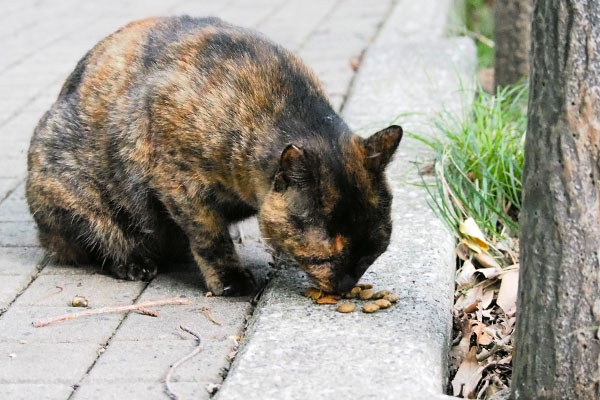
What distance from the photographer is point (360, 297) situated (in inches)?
139

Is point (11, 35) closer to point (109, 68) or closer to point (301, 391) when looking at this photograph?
point (109, 68)

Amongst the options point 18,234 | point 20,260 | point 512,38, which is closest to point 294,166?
point 20,260

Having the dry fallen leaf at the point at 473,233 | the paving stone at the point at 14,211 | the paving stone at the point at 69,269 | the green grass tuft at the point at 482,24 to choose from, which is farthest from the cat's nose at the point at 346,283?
the green grass tuft at the point at 482,24

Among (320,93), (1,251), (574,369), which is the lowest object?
(1,251)

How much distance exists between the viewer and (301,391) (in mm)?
2818

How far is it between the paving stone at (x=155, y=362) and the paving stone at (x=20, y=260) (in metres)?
0.99

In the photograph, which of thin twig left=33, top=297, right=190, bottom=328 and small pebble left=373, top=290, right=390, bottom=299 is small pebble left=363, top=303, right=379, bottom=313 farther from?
thin twig left=33, top=297, right=190, bottom=328

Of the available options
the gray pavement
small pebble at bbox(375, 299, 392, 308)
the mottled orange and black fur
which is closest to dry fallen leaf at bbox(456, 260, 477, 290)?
small pebble at bbox(375, 299, 392, 308)

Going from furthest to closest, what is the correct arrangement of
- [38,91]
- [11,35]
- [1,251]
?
[11,35] < [38,91] < [1,251]

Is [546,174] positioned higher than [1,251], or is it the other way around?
[546,174]

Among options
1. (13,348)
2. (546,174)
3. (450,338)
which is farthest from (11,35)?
(546,174)

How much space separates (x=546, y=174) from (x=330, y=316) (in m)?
1.17

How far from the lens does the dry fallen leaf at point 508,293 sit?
3.85 metres

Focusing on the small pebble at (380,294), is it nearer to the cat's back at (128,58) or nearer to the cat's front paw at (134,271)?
the cat's front paw at (134,271)
